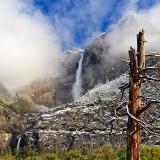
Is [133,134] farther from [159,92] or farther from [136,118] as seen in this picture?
[159,92]

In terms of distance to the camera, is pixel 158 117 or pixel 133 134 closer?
pixel 133 134

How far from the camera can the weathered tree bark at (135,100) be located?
2778cm

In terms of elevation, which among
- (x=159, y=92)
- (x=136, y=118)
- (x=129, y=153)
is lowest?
(x=129, y=153)

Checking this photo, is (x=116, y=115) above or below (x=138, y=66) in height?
below

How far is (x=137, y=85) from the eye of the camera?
28547mm

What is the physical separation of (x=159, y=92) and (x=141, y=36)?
366 centimetres

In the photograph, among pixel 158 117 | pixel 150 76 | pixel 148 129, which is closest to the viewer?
pixel 148 129

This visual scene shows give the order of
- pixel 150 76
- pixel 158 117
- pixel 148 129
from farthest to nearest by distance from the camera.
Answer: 1. pixel 158 117
2. pixel 150 76
3. pixel 148 129

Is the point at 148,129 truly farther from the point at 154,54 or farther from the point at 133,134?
the point at 154,54

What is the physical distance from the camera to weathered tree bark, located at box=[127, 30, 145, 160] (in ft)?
91.1

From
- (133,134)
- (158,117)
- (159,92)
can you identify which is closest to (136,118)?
(133,134)

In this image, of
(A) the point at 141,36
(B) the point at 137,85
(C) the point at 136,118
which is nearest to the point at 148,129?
(C) the point at 136,118

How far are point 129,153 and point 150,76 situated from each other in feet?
14.5

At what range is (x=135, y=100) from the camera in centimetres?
2823
